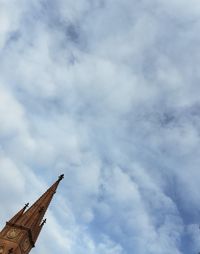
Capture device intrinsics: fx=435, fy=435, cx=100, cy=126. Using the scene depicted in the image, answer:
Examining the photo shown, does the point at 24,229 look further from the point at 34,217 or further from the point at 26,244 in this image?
the point at 34,217

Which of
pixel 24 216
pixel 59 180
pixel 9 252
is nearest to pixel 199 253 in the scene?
pixel 9 252

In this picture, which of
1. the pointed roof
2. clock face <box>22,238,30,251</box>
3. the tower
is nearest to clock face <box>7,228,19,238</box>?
the tower

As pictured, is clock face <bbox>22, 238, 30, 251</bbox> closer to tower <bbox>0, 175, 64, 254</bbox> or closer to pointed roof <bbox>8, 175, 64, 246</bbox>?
tower <bbox>0, 175, 64, 254</bbox>

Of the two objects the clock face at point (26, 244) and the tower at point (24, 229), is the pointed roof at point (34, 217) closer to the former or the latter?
the tower at point (24, 229)

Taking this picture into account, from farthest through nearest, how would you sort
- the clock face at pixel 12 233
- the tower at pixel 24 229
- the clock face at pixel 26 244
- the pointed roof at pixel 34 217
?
the pointed roof at pixel 34 217 → the clock face at pixel 26 244 → the clock face at pixel 12 233 → the tower at pixel 24 229

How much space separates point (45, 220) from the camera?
76188 millimetres

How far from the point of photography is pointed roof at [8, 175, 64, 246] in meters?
71.8

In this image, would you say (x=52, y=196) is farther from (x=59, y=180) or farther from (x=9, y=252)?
(x=9, y=252)

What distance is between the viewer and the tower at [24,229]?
224 ft

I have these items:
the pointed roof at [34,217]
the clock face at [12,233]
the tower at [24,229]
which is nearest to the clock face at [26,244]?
the tower at [24,229]

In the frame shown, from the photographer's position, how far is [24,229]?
7075 cm

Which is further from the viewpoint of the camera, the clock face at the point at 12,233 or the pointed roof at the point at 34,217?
the pointed roof at the point at 34,217

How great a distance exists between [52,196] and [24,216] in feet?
23.9

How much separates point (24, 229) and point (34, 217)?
148 inches
